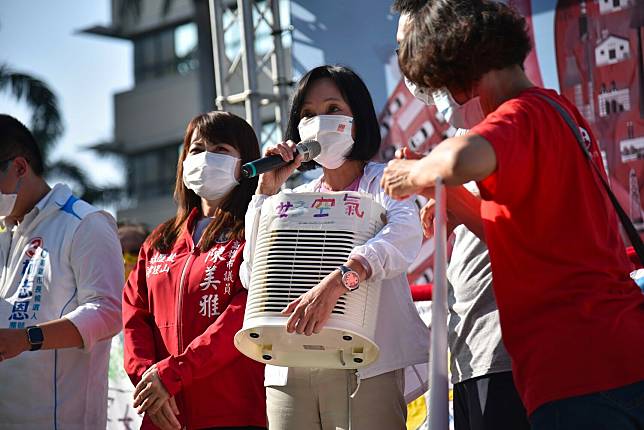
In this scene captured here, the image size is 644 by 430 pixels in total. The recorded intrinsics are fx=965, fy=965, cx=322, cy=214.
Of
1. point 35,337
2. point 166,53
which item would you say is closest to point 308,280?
point 35,337

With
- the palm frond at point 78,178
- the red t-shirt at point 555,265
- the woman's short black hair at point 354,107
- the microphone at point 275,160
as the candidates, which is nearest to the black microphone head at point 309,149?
the microphone at point 275,160

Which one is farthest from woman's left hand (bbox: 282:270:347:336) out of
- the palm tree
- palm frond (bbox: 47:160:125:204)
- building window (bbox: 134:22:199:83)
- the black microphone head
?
building window (bbox: 134:22:199:83)

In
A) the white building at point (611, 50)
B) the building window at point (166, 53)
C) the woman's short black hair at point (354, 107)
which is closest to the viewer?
the woman's short black hair at point (354, 107)

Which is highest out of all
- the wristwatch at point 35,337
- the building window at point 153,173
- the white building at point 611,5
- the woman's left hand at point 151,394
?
the white building at point 611,5

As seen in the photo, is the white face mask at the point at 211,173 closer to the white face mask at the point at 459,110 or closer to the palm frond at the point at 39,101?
the white face mask at the point at 459,110

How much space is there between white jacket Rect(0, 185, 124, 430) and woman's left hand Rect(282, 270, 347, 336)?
1392 millimetres

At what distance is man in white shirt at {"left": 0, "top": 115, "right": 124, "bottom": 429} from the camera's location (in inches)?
152

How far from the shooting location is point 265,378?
3.29 m

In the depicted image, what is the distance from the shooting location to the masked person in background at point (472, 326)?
8.70 ft

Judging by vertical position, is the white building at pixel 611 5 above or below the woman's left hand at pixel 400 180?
above

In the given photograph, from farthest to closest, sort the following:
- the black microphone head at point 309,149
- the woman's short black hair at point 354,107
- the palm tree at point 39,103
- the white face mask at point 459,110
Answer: the palm tree at point 39,103 → the woman's short black hair at point 354,107 → the black microphone head at point 309,149 → the white face mask at point 459,110

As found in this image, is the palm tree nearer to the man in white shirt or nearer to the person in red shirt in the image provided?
the man in white shirt

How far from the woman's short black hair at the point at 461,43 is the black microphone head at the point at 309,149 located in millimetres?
937

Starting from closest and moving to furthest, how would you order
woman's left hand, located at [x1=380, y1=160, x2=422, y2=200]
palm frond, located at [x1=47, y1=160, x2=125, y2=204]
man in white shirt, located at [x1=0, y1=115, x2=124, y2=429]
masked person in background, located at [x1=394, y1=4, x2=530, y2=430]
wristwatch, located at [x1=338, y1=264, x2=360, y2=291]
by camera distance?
woman's left hand, located at [x1=380, y1=160, x2=422, y2=200], masked person in background, located at [x1=394, y1=4, x2=530, y2=430], wristwatch, located at [x1=338, y1=264, x2=360, y2=291], man in white shirt, located at [x1=0, y1=115, x2=124, y2=429], palm frond, located at [x1=47, y1=160, x2=125, y2=204]
